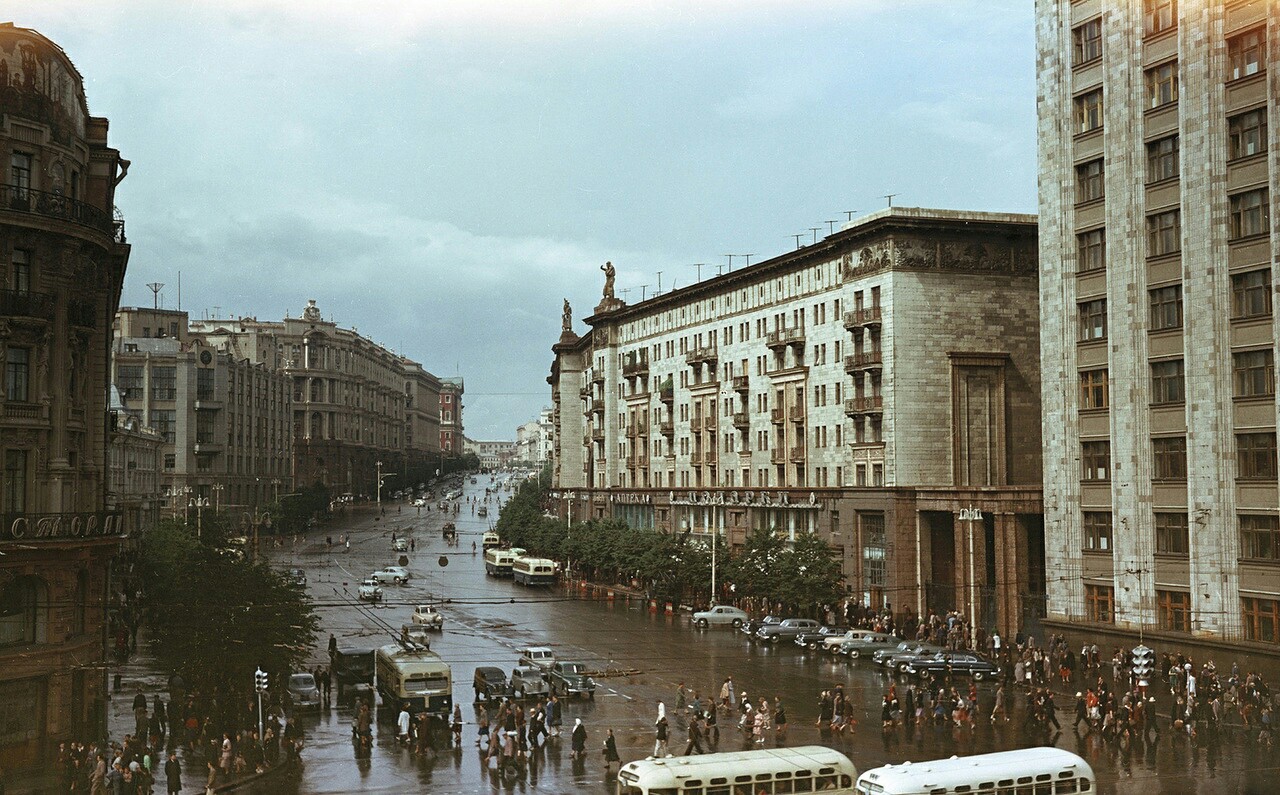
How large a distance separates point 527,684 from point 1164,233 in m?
33.4

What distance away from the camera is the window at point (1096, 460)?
59312mm

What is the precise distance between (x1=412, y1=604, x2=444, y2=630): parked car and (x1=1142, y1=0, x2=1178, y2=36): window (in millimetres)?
48963

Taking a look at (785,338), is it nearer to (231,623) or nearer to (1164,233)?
(1164,233)

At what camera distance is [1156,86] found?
2237 inches

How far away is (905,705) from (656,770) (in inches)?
795

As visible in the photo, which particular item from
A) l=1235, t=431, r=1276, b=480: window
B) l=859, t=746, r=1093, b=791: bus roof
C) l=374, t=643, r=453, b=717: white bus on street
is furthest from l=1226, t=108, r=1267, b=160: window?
l=374, t=643, r=453, b=717: white bus on street

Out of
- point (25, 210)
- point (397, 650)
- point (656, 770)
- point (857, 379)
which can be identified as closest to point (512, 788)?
point (656, 770)

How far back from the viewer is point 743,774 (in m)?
31.0

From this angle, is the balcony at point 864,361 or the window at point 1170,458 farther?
the balcony at point 864,361

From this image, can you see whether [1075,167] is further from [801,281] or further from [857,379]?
[801,281]

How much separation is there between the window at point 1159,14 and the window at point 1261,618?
2478 centimetres

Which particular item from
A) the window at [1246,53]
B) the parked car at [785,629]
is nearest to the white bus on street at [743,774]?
the window at [1246,53]

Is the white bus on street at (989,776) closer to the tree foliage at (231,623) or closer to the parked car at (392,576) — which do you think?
the tree foliage at (231,623)

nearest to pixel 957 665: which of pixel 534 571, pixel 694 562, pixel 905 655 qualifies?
pixel 905 655
